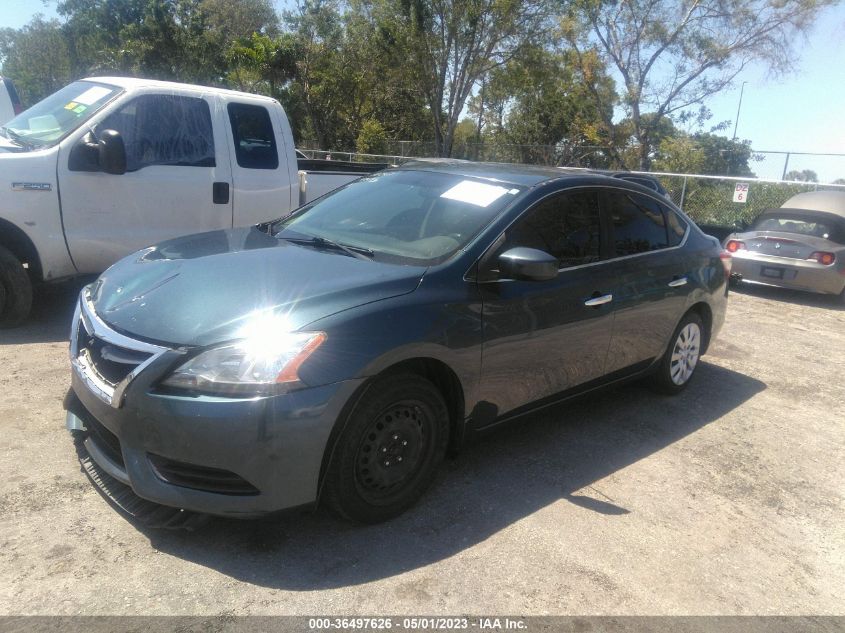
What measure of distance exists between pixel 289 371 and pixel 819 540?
2.95 meters

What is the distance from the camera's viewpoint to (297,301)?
2.99 metres

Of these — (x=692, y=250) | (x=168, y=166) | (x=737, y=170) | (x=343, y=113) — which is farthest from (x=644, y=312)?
(x=343, y=113)

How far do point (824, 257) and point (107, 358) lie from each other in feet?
32.1

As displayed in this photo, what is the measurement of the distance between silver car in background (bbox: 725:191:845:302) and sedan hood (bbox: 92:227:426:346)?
781cm

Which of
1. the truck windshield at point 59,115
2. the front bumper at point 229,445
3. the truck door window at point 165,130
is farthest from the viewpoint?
the truck door window at point 165,130

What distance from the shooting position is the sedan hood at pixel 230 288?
2.91 m

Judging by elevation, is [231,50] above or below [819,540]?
above

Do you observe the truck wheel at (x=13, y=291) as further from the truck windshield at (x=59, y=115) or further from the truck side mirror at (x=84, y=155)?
the truck windshield at (x=59, y=115)

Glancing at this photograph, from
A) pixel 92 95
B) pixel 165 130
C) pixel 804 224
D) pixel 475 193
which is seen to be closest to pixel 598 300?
pixel 475 193

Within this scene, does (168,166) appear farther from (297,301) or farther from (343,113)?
(343,113)

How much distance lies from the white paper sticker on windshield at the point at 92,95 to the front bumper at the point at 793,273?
8213 mm

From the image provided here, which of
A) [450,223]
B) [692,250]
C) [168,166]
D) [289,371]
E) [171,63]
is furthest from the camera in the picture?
[171,63]

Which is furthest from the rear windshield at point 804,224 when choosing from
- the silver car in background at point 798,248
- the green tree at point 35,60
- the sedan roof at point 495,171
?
the green tree at point 35,60

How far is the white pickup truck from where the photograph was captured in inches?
216
